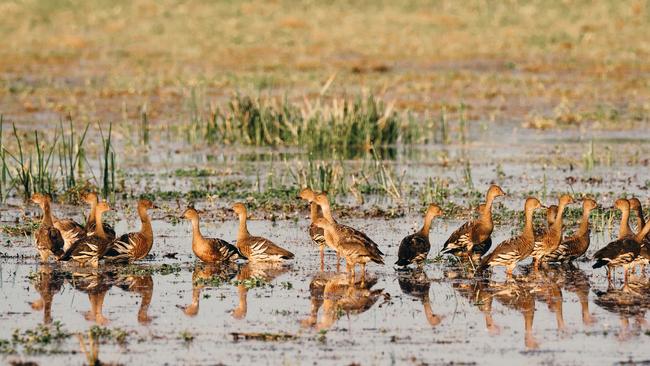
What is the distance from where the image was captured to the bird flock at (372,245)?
13.9 m

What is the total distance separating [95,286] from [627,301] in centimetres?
546

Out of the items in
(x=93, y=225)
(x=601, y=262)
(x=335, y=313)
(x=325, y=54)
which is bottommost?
(x=335, y=313)

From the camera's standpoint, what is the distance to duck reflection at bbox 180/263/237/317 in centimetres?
1276

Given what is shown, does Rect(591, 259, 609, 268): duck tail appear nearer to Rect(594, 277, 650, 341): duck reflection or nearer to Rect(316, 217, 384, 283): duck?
Rect(594, 277, 650, 341): duck reflection

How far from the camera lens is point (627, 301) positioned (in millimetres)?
12812

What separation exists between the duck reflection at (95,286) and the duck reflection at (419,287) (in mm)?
3042

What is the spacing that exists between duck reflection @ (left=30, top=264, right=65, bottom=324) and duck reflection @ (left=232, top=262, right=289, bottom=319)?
5.98ft

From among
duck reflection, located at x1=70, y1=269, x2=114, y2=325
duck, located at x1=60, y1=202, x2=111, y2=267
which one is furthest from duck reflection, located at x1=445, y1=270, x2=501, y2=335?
duck, located at x1=60, y1=202, x2=111, y2=267

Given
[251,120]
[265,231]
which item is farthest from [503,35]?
[265,231]

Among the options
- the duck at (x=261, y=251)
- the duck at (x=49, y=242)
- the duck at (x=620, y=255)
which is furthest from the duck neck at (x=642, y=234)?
the duck at (x=49, y=242)

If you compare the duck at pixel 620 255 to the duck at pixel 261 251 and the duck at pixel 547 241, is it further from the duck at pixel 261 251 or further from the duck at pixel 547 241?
A: the duck at pixel 261 251

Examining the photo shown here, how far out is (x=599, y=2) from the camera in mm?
54906

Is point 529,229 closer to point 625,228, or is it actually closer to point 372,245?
point 625,228

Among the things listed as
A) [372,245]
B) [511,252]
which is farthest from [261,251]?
[511,252]
